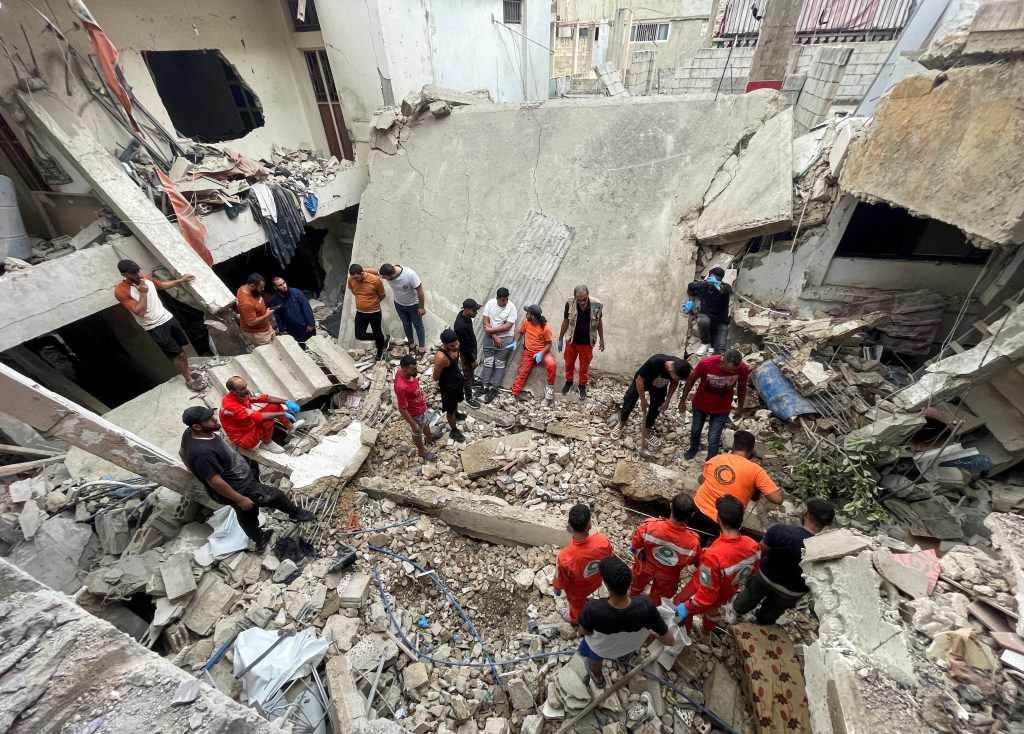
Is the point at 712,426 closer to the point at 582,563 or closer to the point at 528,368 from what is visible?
the point at 528,368

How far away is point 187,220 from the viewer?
6.53m

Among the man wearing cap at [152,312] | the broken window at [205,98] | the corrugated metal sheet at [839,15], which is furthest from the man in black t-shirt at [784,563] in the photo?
the corrugated metal sheet at [839,15]

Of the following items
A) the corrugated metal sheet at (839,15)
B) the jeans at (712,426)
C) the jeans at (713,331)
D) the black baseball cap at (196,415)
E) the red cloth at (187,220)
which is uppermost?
the corrugated metal sheet at (839,15)

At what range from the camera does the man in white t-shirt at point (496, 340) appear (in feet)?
18.4

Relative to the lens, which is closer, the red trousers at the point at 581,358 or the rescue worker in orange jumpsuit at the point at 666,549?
the rescue worker in orange jumpsuit at the point at 666,549

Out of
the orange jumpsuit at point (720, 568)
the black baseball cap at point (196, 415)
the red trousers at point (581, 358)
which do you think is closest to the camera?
the orange jumpsuit at point (720, 568)

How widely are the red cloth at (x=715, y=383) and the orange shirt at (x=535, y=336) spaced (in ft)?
6.14

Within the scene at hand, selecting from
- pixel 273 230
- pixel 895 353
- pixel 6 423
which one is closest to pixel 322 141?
pixel 273 230

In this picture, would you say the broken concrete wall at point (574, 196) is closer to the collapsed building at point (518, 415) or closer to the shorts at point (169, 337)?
the collapsed building at point (518, 415)

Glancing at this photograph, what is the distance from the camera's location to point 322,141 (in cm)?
1016

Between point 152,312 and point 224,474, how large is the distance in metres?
2.82

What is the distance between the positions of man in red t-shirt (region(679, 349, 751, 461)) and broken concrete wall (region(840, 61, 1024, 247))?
8.08ft

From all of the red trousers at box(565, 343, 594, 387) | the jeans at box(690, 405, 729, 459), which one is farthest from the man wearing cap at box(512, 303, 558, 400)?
the jeans at box(690, 405, 729, 459)

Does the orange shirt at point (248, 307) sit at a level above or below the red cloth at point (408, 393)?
above
